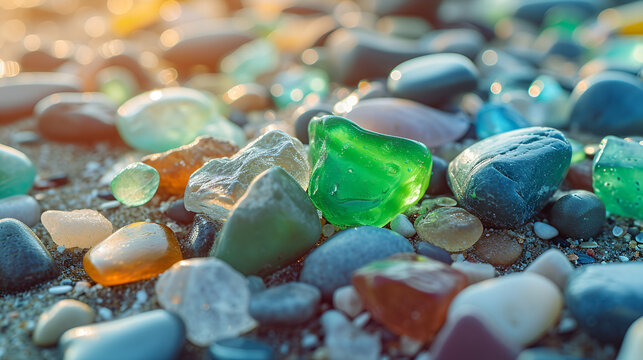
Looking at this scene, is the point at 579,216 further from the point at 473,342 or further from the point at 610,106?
the point at 610,106

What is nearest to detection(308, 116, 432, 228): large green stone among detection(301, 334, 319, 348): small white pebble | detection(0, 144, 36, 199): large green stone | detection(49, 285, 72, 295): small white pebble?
detection(301, 334, 319, 348): small white pebble

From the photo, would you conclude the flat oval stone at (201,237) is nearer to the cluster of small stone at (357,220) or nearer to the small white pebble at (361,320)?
the cluster of small stone at (357,220)

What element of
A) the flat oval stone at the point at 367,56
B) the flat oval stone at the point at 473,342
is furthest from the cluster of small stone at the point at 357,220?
the flat oval stone at the point at 367,56

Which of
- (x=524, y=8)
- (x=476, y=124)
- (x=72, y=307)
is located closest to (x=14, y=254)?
(x=72, y=307)

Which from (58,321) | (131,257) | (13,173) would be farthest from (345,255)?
(13,173)

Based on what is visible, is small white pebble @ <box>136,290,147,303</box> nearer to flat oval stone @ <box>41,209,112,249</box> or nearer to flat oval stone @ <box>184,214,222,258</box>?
flat oval stone @ <box>184,214,222,258</box>

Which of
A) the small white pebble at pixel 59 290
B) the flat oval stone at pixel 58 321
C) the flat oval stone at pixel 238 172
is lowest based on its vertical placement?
the small white pebble at pixel 59 290
